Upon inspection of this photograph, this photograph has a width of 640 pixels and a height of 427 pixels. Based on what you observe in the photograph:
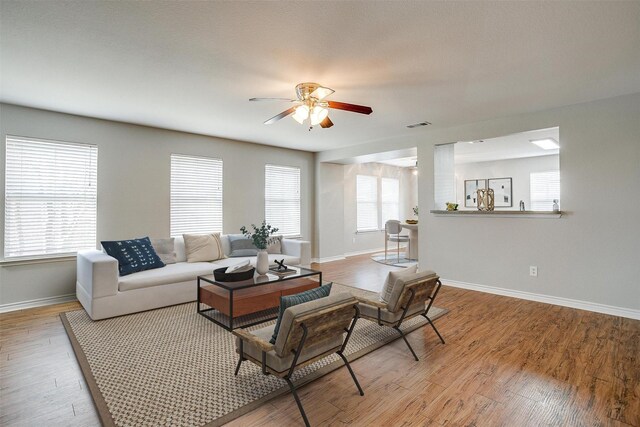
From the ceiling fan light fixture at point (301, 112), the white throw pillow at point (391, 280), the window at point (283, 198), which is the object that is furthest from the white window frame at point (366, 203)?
the white throw pillow at point (391, 280)

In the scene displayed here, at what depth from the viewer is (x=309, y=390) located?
2.27 metres

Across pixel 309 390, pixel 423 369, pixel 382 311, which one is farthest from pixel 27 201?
pixel 423 369

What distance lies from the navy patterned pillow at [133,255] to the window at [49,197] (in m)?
0.79

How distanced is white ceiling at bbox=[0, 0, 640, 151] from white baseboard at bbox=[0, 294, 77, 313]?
8.11 feet

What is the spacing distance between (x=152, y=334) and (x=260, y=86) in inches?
109

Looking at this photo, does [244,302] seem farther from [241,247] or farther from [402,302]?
[241,247]

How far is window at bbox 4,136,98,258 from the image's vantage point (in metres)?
4.03

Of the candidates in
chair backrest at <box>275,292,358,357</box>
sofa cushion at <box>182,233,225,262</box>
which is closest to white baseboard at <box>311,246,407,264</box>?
sofa cushion at <box>182,233,225,262</box>

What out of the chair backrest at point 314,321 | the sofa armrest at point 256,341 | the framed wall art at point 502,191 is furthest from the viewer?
the framed wall art at point 502,191

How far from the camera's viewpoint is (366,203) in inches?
345

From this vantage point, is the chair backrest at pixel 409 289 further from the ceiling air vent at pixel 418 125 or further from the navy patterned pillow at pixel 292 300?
the ceiling air vent at pixel 418 125

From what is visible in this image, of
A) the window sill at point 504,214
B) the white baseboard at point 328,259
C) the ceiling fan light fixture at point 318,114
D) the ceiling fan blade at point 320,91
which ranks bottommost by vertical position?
the white baseboard at point 328,259

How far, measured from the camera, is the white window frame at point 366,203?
28.1 ft

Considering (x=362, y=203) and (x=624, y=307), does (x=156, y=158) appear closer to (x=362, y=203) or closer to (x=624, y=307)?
(x=362, y=203)
